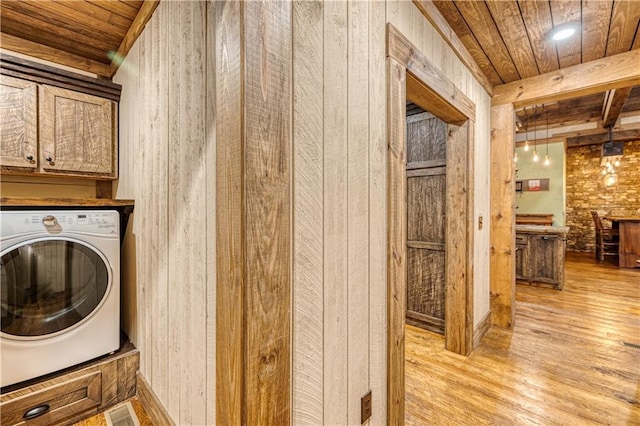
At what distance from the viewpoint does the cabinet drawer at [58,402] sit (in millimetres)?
1470

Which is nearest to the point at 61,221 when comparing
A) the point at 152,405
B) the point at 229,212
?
the point at 152,405

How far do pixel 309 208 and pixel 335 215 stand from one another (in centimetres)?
15

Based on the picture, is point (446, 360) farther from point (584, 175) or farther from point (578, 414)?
point (584, 175)

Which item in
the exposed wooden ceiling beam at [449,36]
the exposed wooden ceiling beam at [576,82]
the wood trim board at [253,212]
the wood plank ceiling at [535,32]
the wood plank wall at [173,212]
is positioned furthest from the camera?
the exposed wooden ceiling beam at [576,82]

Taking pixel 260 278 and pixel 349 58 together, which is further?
pixel 349 58

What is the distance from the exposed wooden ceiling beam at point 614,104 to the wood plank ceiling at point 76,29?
5.26 metres

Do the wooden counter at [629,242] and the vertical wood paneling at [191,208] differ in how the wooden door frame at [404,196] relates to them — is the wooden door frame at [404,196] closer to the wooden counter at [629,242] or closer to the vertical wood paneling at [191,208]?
the vertical wood paneling at [191,208]

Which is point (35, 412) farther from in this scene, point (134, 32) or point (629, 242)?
point (629, 242)

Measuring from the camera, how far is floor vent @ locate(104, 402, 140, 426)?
1.62m

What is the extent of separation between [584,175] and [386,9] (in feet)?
29.5

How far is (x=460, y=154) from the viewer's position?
2.41 metres

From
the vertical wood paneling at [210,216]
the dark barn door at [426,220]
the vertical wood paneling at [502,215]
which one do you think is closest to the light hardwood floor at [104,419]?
the vertical wood paneling at [210,216]

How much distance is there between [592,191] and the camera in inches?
293

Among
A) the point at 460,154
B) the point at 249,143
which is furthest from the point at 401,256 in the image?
the point at 460,154
